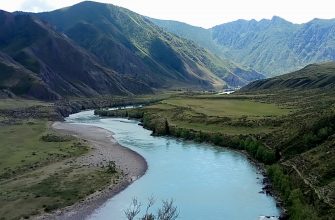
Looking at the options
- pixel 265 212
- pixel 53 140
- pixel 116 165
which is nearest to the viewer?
pixel 265 212

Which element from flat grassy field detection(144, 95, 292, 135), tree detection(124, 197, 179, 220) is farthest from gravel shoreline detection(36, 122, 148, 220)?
flat grassy field detection(144, 95, 292, 135)

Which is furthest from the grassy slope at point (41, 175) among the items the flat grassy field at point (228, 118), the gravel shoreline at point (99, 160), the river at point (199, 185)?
the flat grassy field at point (228, 118)

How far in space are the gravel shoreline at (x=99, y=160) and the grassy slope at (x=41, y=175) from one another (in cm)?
213

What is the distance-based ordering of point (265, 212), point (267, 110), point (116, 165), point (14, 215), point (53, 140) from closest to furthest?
point (14, 215) → point (265, 212) → point (116, 165) → point (53, 140) → point (267, 110)

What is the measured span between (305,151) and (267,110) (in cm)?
8157

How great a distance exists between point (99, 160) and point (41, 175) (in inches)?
875

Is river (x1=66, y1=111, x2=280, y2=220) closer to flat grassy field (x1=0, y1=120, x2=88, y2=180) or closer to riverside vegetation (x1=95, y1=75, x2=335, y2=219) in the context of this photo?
riverside vegetation (x1=95, y1=75, x2=335, y2=219)

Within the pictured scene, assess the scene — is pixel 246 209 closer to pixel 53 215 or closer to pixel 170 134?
pixel 53 215

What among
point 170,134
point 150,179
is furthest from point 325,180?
point 170,134

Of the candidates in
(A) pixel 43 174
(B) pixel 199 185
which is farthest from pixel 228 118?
(A) pixel 43 174

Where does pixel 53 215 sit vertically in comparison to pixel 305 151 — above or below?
below

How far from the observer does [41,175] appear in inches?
3748

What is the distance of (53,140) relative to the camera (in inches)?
5463

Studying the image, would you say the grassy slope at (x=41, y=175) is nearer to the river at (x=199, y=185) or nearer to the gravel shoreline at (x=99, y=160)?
the gravel shoreline at (x=99, y=160)
